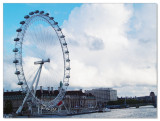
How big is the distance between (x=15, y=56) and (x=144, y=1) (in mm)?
8330

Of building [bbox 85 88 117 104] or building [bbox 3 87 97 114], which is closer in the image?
building [bbox 3 87 97 114]

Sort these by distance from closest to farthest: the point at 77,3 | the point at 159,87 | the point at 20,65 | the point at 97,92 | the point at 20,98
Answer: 1. the point at 159,87
2. the point at 77,3
3. the point at 20,65
4. the point at 20,98
5. the point at 97,92

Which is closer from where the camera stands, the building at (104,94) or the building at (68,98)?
the building at (68,98)

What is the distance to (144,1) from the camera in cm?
1174

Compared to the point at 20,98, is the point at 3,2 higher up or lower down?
higher up

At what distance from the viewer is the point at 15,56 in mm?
17047

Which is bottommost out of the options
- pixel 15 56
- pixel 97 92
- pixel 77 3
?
pixel 97 92

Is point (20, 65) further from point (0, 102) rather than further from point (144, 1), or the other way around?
point (144, 1)

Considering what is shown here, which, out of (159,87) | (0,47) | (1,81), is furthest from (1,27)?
(159,87)

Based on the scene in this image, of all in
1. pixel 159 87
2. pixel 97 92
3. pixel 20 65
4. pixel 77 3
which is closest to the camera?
pixel 159 87

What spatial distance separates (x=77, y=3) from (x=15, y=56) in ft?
21.3

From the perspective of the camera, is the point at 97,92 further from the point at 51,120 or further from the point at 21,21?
the point at 51,120

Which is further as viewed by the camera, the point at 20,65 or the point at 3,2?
the point at 20,65

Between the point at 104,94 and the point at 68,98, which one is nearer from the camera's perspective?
the point at 68,98
